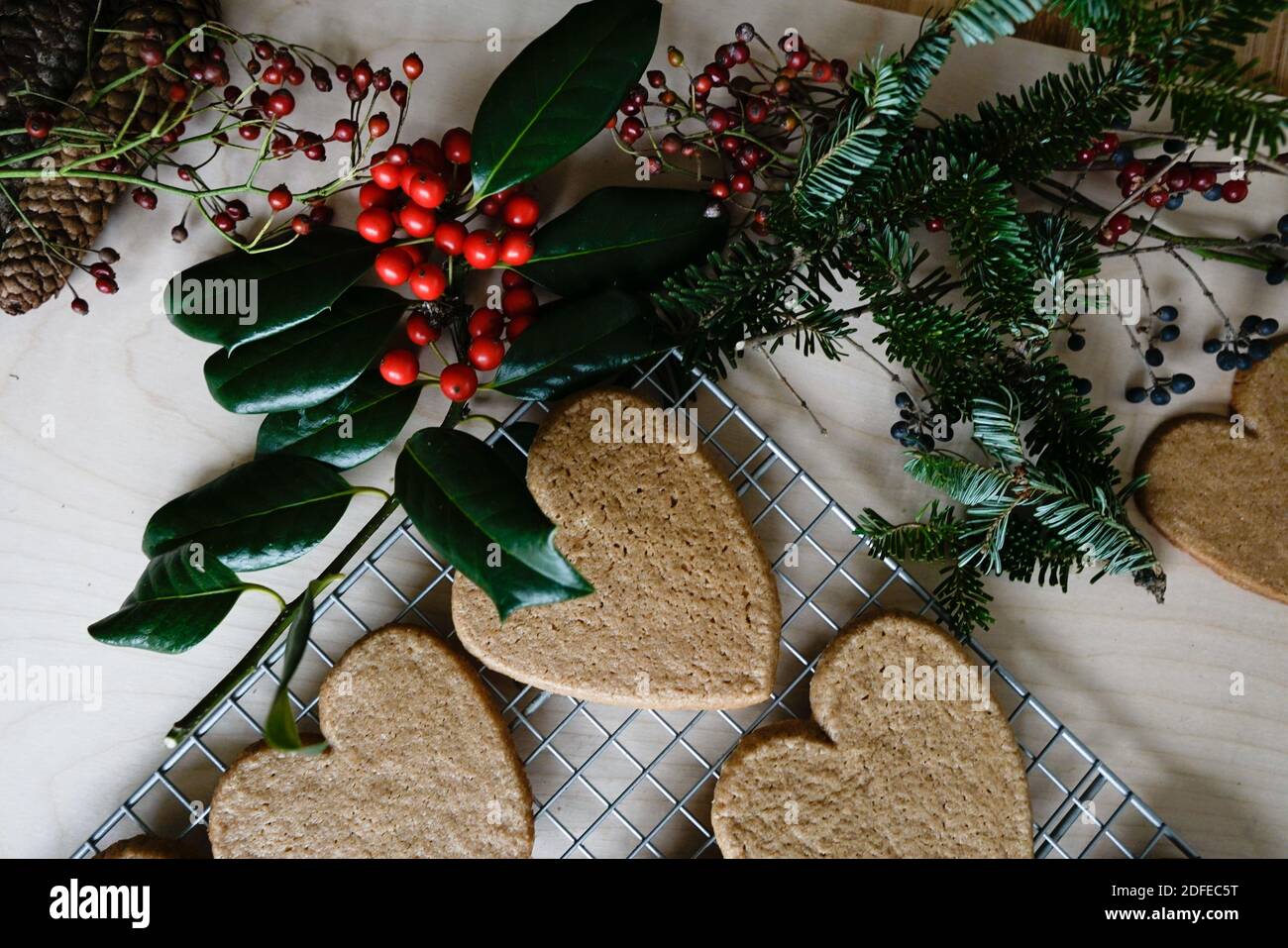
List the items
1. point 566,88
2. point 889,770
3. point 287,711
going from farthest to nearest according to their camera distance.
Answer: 1. point 889,770
2. point 566,88
3. point 287,711

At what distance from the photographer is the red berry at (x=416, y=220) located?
1.21 metres

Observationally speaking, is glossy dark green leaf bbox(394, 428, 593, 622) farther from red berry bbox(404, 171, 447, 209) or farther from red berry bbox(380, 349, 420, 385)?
red berry bbox(404, 171, 447, 209)

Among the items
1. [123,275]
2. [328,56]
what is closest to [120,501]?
[123,275]

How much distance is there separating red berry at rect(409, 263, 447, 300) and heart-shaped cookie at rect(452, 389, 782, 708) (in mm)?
228

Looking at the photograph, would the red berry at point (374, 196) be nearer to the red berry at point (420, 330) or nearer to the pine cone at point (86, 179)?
the red berry at point (420, 330)

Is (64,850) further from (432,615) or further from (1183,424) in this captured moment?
(1183,424)

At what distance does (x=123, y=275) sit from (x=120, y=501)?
0.34m

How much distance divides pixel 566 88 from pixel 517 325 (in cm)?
32

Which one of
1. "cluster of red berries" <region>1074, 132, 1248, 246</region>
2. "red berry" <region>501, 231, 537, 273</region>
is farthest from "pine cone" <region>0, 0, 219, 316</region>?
"cluster of red berries" <region>1074, 132, 1248, 246</region>

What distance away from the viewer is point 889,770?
1.29 metres

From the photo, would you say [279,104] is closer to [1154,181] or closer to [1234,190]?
[1154,181]

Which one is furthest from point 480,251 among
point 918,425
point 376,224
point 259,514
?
point 918,425

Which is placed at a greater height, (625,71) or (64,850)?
(625,71)

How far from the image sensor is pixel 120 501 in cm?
137
